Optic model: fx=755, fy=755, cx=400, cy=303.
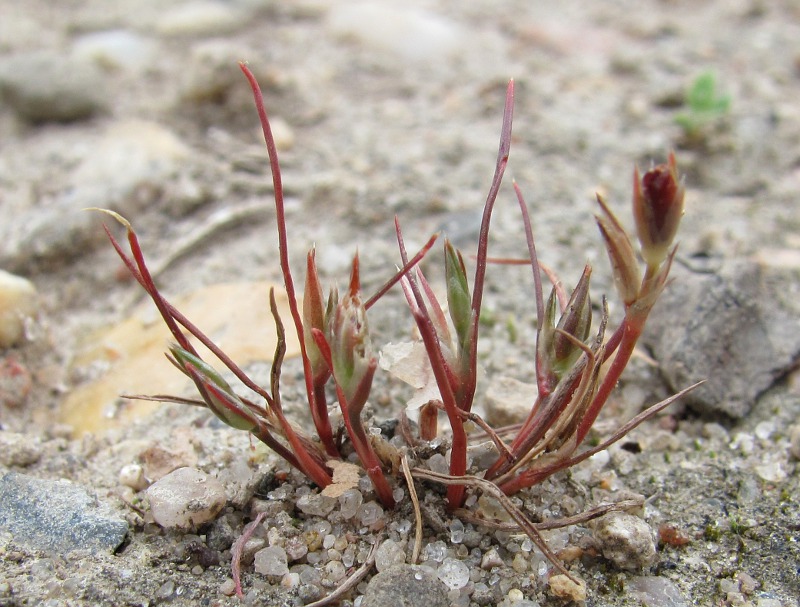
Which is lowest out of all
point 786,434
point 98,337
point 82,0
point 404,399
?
point 98,337

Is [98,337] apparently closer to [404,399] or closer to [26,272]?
[26,272]

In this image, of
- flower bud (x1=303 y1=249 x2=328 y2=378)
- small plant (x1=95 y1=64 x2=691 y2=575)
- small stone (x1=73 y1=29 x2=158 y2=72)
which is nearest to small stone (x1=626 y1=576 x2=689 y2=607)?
small plant (x1=95 y1=64 x2=691 y2=575)

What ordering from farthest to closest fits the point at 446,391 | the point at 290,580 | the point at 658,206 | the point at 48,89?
the point at 48,89, the point at 290,580, the point at 446,391, the point at 658,206

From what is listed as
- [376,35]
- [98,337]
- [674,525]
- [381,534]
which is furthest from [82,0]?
[674,525]

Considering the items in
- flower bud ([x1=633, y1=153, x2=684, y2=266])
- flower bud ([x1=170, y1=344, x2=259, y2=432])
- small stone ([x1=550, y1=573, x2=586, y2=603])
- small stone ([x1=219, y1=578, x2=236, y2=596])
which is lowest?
small stone ([x1=219, y1=578, x2=236, y2=596])

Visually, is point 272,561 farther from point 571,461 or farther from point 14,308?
point 14,308

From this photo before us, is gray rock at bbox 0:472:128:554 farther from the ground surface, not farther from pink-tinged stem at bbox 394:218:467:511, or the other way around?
pink-tinged stem at bbox 394:218:467:511

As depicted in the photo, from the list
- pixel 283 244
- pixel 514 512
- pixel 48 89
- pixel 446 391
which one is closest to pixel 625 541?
pixel 514 512
